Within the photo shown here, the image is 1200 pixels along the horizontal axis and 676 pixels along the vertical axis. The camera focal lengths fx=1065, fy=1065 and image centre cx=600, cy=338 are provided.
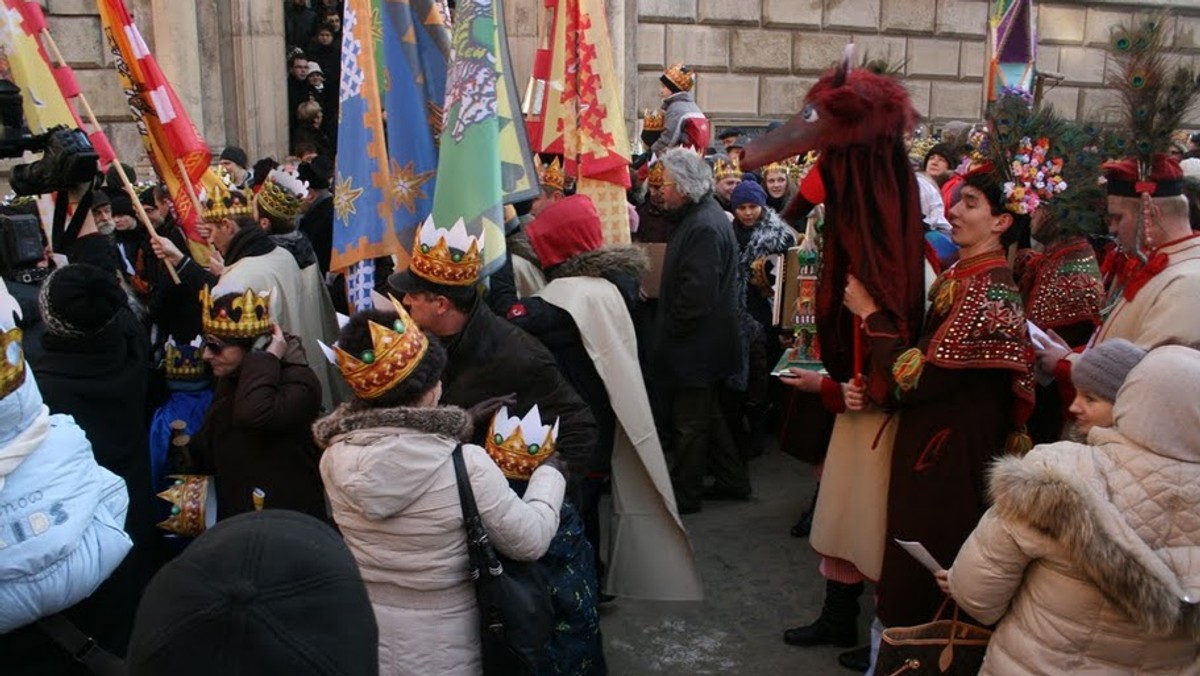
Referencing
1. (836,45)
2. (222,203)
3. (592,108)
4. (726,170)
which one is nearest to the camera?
(222,203)

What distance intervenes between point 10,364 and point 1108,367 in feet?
8.86

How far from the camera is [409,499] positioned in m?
2.64

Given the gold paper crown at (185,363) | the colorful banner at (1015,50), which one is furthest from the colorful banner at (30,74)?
the colorful banner at (1015,50)

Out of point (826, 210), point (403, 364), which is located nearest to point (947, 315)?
point (826, 210)

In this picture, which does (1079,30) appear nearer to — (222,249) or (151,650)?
(222,249)

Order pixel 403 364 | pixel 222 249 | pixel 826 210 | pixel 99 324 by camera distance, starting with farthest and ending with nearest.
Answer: pixel 222 249, pixel 826 210, pixel 99 324, pixel 403 364

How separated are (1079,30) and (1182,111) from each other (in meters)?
14.4

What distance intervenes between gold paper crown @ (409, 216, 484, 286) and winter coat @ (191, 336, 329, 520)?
1.96 ft

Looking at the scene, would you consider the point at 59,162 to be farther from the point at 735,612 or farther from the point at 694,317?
the point at 735,612

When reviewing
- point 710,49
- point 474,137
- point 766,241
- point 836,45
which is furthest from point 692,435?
point 836,45

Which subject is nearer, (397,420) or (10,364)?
(10,364)

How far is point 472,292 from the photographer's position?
3516mm

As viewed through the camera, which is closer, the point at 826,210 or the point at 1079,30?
the point at 826,210

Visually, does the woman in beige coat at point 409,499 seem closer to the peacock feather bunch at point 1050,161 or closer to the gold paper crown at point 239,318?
the gold paper crown at point 239,318
